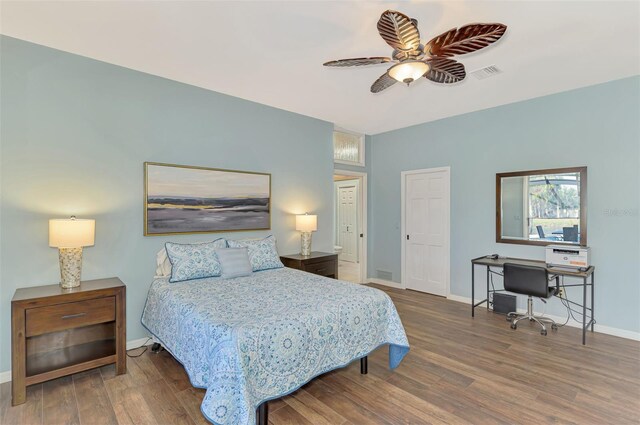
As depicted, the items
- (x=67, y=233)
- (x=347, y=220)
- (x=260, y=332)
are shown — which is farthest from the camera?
(x=347, y=220)

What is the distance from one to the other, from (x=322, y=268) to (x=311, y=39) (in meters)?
2.86

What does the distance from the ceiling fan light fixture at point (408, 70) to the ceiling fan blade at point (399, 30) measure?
0.40 ft

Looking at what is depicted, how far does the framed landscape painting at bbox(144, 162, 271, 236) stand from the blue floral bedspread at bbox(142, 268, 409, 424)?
2.41ft

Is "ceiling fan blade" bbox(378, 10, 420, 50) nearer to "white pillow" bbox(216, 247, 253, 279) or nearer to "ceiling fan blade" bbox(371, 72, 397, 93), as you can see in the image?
"ceiling fan blade" bbox(371, 72, 397, 93)

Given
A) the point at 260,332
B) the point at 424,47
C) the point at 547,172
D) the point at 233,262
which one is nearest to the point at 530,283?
the point at 547,172

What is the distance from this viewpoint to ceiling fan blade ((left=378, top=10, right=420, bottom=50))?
1.82m

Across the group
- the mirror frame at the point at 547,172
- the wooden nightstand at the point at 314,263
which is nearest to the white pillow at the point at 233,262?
the wooden nightstand at the point at 314,263

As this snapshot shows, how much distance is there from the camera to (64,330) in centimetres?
266

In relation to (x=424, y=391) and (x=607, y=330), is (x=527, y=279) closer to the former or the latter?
(x=607, y=330)

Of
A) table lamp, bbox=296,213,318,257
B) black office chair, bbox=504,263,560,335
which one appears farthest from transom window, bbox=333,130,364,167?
black office chair, bbox=504,263,560,335

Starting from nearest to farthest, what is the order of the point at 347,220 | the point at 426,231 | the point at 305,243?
the point at 305,243 < the point at 426,231 < the point at 347,220

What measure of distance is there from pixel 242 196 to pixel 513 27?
325cm

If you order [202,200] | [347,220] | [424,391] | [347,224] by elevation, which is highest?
[202,200]

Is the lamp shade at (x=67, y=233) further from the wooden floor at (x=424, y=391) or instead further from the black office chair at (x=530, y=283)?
the black office chair at (x=530, y=283)
